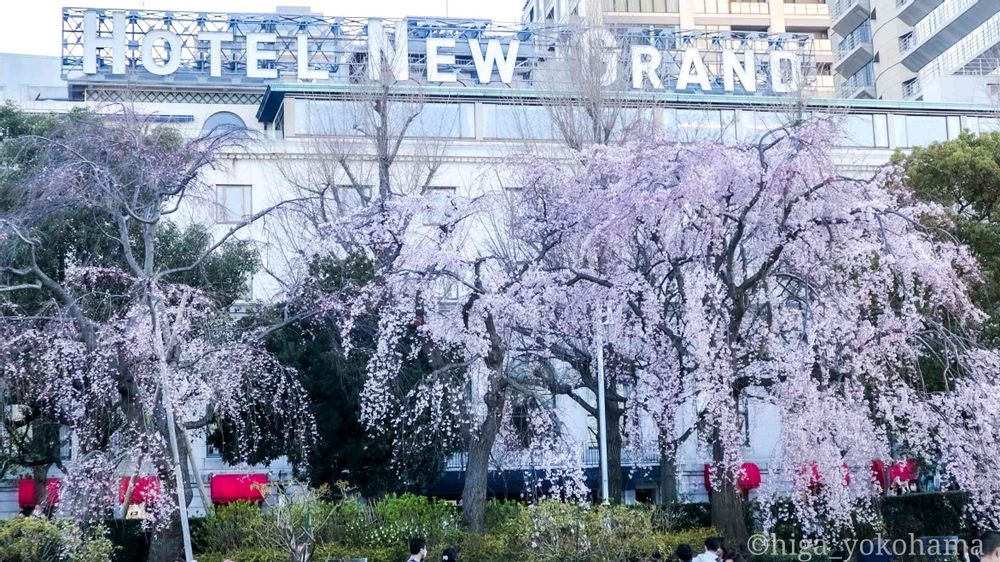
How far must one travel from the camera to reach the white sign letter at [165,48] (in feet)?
138

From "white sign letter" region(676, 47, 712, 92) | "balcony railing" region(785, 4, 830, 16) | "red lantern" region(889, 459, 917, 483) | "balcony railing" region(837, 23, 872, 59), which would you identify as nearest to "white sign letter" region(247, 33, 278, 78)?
"white sign letter" region(676, 47, 712, 92)

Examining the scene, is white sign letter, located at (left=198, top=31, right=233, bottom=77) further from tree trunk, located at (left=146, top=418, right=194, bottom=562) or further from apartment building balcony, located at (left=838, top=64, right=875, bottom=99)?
apartment building balcony, located at (left=838, top=64, right=875, bottom=99)

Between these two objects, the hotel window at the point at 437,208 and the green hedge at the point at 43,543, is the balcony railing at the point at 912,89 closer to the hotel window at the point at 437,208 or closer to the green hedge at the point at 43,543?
the hotel window at the point at 437,208

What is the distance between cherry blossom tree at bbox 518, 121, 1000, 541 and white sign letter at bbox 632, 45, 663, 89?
20.4m

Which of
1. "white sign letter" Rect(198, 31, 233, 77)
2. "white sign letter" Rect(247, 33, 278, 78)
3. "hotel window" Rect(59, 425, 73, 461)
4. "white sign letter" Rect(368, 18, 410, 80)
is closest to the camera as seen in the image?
"hotel window" Rect(59, 425, 73, 461)

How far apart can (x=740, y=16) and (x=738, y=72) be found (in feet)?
88.0

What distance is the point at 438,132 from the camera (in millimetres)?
38812

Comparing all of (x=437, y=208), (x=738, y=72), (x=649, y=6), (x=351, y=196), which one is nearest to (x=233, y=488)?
(x=351, y=196)

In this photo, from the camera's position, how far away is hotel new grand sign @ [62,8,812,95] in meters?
41.9

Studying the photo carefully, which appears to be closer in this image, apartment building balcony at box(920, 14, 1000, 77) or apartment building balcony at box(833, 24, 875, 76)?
apartment building balcony at box(920, 14, 1000, 77)

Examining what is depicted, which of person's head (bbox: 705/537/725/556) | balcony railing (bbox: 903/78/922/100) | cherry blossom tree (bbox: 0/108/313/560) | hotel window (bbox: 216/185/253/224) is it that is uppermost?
balcony railing (bbox: 903/78/922/100)

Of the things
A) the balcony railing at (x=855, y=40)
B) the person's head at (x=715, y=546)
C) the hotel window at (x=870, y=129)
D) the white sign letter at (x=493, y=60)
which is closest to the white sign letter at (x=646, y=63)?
the white sign letter at (x=493, y=60)

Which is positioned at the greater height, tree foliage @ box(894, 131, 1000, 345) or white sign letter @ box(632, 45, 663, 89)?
white sign letter @ box(632, 45, 663, 89)

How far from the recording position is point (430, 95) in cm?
3938
